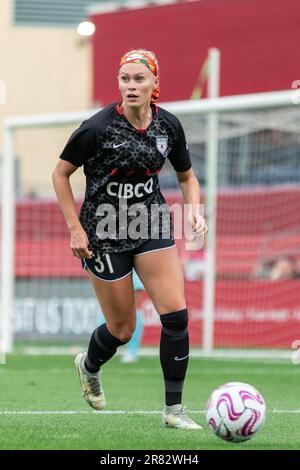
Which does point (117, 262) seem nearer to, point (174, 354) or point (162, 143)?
point (174, 354)

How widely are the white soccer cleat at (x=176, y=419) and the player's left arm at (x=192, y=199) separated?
40.0 inches

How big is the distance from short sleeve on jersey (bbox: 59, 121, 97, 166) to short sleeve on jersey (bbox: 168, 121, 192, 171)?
56cm

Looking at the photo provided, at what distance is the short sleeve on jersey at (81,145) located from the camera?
6.09 meters

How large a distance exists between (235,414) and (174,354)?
3.13 feet

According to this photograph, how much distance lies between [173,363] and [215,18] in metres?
13.2

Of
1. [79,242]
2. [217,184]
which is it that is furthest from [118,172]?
[217,184]

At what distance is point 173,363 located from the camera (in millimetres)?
6172

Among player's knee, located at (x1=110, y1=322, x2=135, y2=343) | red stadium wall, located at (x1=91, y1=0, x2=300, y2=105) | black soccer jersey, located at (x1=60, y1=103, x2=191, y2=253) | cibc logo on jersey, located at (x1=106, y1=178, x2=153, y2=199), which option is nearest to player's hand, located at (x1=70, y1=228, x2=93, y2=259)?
black soccer jersey, located at (x1=60, y1=103, x2=191, y2=253)

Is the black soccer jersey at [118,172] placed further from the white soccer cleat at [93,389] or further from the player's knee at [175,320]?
the white soccer cleat at [93,389]

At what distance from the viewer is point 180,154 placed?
21.3 feet

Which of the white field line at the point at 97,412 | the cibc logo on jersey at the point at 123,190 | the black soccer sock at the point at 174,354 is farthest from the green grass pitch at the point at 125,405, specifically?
the cibc logo on jersey at the point at 123,190

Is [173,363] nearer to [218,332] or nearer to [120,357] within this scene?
[120,357]

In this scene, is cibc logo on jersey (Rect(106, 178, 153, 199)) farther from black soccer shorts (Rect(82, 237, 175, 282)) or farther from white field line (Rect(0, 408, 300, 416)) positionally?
white field line (Rect(0, 408, 300, 416))

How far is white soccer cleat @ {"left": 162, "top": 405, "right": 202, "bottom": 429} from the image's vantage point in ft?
19.8
